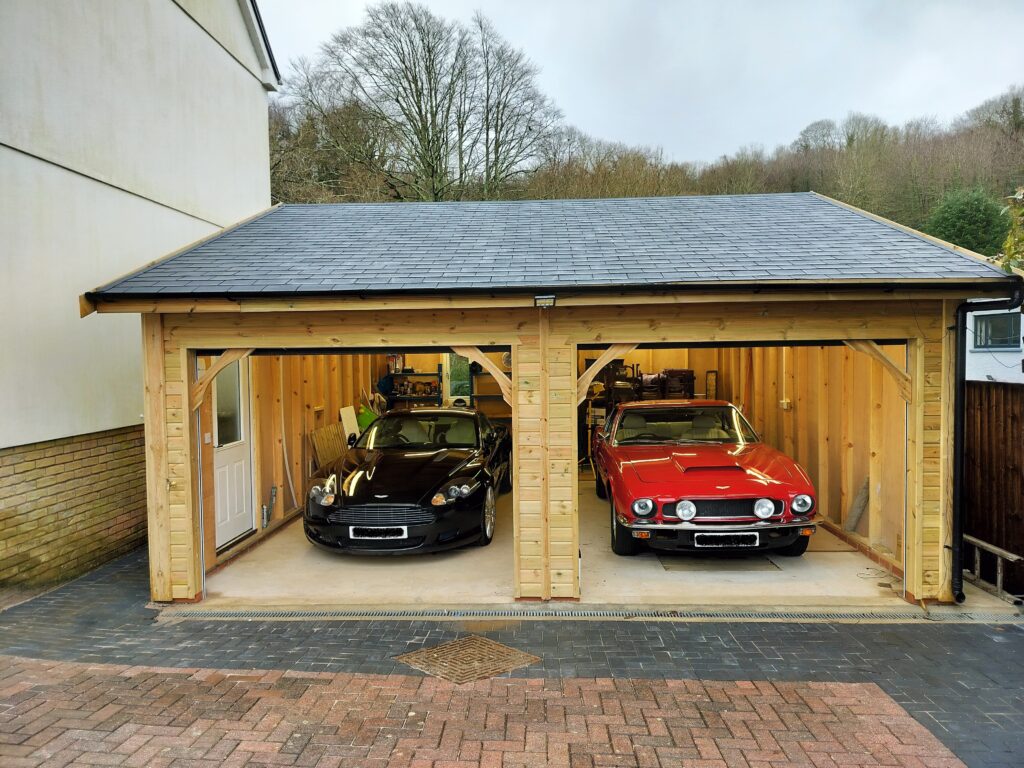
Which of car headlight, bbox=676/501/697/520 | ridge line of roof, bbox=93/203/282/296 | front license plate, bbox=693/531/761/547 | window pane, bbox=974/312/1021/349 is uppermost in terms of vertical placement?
ridge line of roof, bbox=93/203/282/296

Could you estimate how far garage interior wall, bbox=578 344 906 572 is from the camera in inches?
255

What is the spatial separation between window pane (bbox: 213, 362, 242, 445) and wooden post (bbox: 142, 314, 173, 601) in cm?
149

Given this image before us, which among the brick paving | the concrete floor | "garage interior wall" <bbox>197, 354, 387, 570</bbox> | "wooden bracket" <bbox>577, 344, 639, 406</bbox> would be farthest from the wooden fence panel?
"garage interior wall" <bbox>197, 354, 387, 570</bbox>

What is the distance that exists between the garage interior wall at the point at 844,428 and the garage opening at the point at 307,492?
148 inches

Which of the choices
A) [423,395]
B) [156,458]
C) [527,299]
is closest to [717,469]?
[527,299]

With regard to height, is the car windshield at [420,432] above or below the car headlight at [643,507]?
above

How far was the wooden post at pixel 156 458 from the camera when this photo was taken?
5.53m

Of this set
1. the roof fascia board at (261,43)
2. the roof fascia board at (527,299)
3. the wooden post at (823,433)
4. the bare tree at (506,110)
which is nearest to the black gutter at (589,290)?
the roof fascia board at (527,299)

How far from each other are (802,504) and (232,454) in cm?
586

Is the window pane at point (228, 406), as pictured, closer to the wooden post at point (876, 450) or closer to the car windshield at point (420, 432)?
the car windshield at point (420, 432)

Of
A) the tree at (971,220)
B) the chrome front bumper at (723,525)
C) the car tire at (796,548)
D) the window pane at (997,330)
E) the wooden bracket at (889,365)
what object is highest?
the tree at (971,220)

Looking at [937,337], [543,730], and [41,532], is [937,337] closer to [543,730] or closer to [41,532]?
[543,730]

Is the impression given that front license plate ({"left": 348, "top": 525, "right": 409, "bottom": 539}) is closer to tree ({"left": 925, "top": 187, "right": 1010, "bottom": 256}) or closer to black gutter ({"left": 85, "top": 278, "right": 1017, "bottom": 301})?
black gutter ({"left": 85, "top": 278, "right": 1017, "bottom": 301})

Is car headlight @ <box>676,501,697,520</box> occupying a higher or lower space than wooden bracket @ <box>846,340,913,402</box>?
lower
